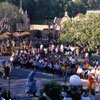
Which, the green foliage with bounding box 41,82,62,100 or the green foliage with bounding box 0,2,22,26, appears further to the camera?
the green foliage with bounding box 0,2,22,26

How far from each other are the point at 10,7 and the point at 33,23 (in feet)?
58.9

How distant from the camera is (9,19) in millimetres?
45531

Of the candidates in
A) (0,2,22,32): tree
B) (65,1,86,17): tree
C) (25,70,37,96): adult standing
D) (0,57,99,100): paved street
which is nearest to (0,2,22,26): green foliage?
(0,2,22,32): tree

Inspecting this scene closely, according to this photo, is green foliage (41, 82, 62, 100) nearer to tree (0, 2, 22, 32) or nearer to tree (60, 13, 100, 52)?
tree (60, 13, 100, 52)

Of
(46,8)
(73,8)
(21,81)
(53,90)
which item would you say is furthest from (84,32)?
(73,8)

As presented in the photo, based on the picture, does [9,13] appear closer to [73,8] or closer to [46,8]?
[46,8]

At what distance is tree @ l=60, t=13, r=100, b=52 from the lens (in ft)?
97.8

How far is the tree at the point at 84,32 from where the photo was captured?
29.8m

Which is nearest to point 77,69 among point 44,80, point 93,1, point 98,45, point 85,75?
point 85,75

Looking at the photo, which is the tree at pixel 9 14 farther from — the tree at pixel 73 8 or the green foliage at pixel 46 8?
the tree at pixel 73 8

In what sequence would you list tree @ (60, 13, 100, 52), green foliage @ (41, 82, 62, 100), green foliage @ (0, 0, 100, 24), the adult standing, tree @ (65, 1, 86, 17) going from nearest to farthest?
green foliage @ (41, 82, 62, 100) < the adult standing < tree @ (60, 13, 100, 52) < green foliage @ (0, 0, 100, 24) < tree @ (65, 1, 86, 17)

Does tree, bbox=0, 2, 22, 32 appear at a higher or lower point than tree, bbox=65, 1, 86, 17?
lower

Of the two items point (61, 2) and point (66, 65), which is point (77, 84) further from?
point (61, 2)

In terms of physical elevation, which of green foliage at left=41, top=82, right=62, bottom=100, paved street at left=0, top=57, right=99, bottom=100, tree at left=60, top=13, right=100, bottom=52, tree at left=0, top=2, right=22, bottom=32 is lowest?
paved street at left=0, top=57, right=99, bottom=100
